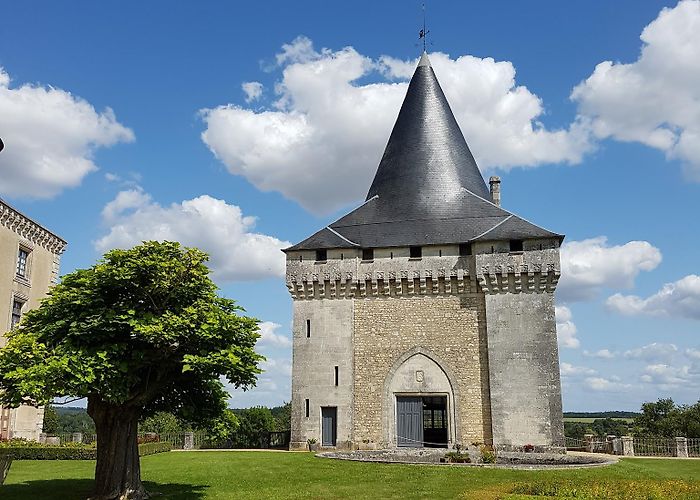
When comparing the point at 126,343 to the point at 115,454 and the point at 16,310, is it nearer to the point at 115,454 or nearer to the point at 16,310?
the point at 115,454

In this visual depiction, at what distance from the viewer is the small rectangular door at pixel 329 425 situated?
80.7ft

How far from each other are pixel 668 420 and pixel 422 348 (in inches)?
1259

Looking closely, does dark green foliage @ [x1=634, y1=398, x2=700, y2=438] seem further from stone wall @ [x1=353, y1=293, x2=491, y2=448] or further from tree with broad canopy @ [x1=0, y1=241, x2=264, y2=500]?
tree with broad canopy @ [x1=0, y1=241, x2=264, y2=500]

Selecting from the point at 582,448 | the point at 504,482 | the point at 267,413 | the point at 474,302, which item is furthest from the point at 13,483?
the point at 582,448

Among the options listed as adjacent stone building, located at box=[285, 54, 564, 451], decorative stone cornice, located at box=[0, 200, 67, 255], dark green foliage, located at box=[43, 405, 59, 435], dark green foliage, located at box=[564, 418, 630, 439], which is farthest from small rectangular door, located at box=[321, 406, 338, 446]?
dark green foliage, located at box=[43, 405, 59, 435]

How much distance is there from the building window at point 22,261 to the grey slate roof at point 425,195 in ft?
41.8

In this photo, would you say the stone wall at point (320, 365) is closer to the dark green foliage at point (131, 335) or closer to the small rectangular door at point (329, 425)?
the small rectangular door at point (329, 425)

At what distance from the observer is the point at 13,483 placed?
14328 millimetres

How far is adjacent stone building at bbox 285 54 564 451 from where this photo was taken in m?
23.7

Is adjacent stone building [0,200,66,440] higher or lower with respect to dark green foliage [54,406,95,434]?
higher

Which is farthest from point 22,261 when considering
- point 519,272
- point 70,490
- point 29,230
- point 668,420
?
point 668,420

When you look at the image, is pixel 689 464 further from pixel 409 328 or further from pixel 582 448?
pixel 409 328

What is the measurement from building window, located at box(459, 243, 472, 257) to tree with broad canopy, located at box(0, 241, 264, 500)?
595 inches

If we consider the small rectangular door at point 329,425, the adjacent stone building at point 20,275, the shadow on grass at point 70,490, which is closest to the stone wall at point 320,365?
the small rectangular door at point 329,425
